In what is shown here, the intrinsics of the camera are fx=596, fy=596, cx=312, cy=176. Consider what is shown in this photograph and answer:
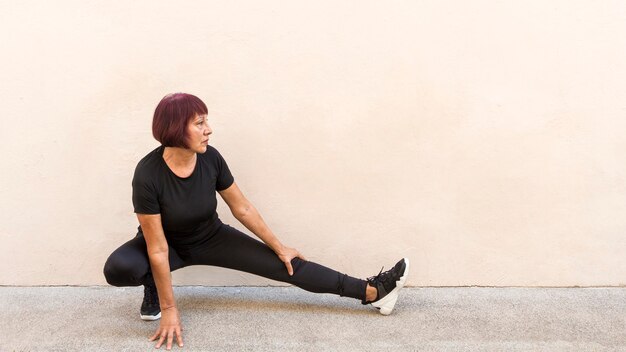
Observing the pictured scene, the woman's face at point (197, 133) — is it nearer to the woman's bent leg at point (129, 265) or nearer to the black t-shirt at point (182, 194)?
the black t-shirt at point (182, 194)

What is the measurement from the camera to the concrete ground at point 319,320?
6.64 ft

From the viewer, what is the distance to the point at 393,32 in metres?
2.23

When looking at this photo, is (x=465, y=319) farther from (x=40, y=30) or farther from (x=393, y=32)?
(x=40, y=30)

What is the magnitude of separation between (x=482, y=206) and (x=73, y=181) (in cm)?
163

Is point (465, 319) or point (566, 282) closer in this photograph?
point (465, 319)

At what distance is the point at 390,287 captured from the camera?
7.26 feet

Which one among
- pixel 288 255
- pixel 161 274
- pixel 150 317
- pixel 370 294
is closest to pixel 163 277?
pixel 161 274

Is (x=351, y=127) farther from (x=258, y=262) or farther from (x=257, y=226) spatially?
(x=258, y=262)

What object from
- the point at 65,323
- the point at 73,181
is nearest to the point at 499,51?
the point at 73,181

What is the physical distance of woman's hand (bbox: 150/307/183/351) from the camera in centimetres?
202

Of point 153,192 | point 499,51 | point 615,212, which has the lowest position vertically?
point 615,212

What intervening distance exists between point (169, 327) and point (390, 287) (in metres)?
0.80

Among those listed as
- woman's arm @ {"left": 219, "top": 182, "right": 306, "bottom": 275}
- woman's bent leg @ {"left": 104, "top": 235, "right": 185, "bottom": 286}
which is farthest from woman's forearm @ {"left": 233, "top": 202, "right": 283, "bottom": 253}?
woman's bent leg @ {"left": 104, "top": 235, "right": 185, "bottom": 286}

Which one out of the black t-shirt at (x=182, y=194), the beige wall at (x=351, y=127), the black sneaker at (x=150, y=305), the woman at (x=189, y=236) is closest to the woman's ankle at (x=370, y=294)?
the woman at (x=189, y=236)
